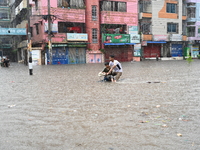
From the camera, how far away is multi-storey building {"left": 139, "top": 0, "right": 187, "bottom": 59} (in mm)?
48219

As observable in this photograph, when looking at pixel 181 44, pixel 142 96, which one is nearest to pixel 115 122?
pixel 142 96

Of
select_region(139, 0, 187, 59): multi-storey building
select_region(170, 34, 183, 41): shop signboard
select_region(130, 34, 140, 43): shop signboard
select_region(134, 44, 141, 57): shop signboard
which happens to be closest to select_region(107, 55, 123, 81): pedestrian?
select_region(130, 34, 140, 43): shop signboard

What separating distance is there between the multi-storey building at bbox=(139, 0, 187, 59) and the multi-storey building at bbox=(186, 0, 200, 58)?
Result: 1.16 meters

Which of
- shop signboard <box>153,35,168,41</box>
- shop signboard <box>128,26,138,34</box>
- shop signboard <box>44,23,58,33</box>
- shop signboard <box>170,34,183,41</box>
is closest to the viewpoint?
shop signboard <box>44,23,58,33</box>

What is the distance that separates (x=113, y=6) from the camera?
149ft

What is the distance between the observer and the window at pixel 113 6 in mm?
44494

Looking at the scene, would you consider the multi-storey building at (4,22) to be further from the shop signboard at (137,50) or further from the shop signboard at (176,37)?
the shop signboard at (176,37)

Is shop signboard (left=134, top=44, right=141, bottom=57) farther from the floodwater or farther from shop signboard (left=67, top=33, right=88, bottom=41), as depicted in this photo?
the floodwater

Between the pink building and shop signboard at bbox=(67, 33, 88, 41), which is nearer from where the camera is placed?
the pink building

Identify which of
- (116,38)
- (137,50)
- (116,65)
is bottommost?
(116,65)

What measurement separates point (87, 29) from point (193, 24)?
22147 mm

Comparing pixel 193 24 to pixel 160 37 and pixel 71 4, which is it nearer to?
pixel 160 37

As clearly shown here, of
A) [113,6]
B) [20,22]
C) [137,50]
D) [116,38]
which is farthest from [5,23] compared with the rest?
[137,50]

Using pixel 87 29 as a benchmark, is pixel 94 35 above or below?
below
